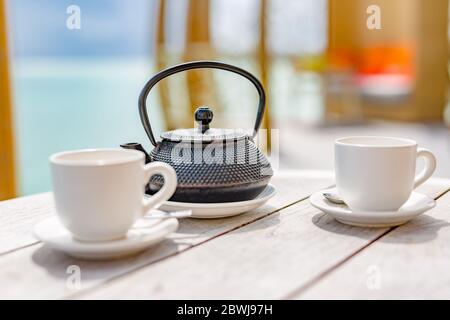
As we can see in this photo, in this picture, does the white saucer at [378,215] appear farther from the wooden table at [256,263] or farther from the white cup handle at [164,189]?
the white cup handle at [164,189]

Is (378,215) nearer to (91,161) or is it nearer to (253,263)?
(253,263)

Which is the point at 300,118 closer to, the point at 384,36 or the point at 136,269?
the point at 384,36

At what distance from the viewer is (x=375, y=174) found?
652 millimetres

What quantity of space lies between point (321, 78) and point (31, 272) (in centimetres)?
528

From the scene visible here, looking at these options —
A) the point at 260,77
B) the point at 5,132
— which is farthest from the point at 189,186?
the point at 260,77

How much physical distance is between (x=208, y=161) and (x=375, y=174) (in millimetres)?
218

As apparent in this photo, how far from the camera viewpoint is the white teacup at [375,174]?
0.65 metres

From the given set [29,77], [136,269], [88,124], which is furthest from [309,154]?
[29,77]

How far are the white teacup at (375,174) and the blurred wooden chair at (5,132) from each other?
3.95 feet

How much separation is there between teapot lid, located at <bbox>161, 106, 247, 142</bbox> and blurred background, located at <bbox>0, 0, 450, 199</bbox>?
39 cm

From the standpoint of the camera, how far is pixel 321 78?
5.57 metres

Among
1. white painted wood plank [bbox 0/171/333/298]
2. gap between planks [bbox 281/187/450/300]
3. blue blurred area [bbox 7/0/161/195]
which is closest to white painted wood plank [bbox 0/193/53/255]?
white painted wood plank [bbox 0/171/333/298]

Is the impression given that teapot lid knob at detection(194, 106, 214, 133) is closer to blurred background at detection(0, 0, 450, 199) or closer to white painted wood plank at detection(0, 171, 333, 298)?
white painted wood plank at detection(0, 171, 333, 298)

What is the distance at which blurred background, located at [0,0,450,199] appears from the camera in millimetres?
3237
